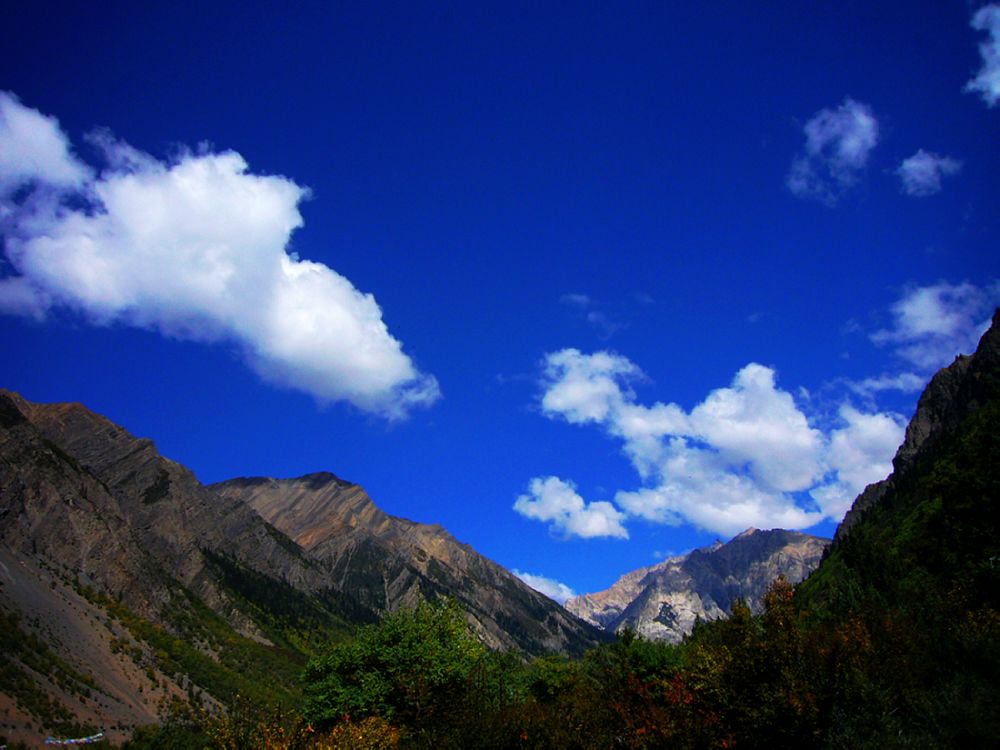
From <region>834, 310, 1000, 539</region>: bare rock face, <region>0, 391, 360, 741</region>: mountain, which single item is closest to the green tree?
<region>0, 391, 360, 741</region>: mountain

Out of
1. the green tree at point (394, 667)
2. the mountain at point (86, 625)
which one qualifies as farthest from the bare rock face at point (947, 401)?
the mountain at point (86, 625)

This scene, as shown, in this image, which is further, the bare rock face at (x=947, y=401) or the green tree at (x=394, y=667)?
the bare rock face at (x=947, y=401)

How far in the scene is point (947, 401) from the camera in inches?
7028

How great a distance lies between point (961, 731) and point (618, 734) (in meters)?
9.77

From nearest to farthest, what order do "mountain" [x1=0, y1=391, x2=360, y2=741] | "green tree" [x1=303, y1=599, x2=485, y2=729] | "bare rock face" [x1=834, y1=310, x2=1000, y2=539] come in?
"green tree" [x1=303, y1=599, x2=485, y2=729], "mountain" [x1=0, y1=391, x2=360, y2=741], "bare rock face" [x1=834, y1=310, x2=1000, y2=539]

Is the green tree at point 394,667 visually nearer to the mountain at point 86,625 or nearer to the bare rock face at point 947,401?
the mountain at point 86,625

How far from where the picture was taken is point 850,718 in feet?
58.9

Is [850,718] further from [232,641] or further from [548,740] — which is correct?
[232,641]

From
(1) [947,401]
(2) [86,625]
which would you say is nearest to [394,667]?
(2) [86,625]

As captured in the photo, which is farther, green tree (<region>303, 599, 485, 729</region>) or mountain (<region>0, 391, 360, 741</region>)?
mountain (<region>0, 391, 360, 741</region>)

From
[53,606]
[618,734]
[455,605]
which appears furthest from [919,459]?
[53,606]

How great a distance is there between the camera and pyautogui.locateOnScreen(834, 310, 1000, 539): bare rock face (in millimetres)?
156250

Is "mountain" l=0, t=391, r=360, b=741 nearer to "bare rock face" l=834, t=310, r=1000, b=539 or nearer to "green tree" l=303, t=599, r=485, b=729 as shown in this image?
"green tree" l=303, t=599, r=485, b=729

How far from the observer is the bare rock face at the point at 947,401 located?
15625 centimetres
